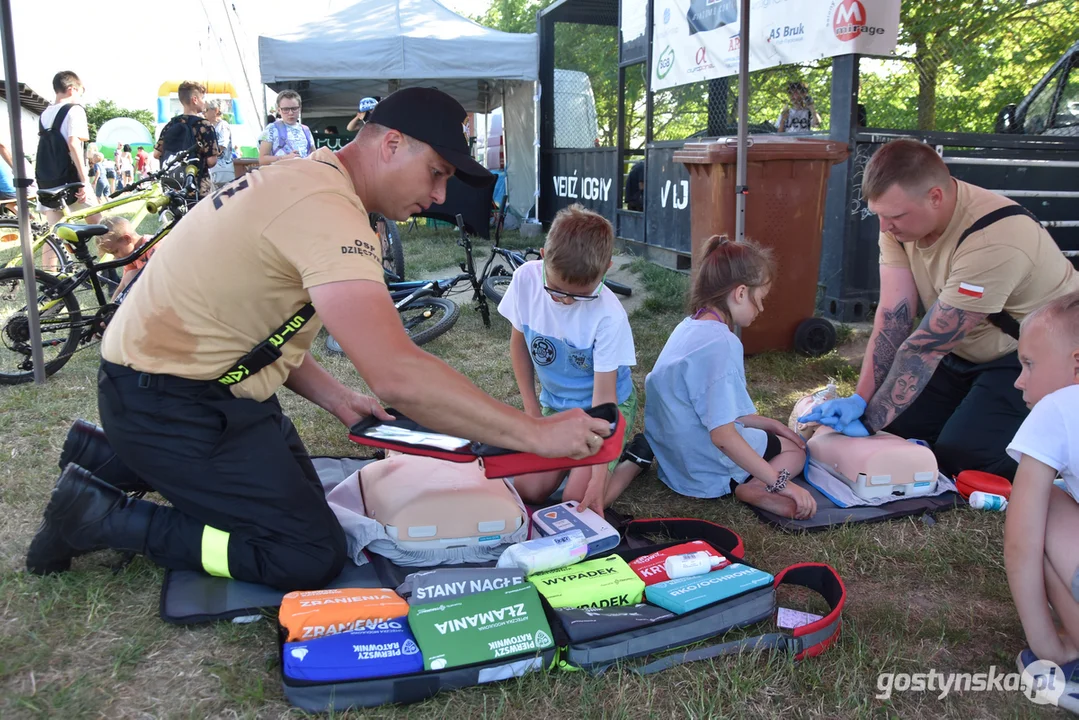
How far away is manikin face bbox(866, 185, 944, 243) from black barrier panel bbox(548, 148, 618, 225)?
6.28 metres

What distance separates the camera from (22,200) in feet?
14.5

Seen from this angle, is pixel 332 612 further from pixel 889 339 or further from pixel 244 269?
pixel 889 339

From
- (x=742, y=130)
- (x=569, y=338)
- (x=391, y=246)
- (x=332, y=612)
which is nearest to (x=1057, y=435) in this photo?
(x=569, y=338)

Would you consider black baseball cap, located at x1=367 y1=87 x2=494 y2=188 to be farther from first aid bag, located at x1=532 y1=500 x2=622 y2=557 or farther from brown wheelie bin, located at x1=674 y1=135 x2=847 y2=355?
brown wheelie bin, located at x1=674 y1=135 x2=847 y2=355

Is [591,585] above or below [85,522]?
below

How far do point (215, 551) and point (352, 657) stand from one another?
0.70 meters

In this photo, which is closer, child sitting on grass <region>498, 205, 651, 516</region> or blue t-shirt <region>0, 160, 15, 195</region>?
child sitting on grass <region>498, 205, 651, 516</region>

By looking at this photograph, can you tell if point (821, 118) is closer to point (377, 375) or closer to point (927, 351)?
point (927, 351)

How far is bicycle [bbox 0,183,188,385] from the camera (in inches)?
184

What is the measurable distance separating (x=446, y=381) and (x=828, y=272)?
5.06m

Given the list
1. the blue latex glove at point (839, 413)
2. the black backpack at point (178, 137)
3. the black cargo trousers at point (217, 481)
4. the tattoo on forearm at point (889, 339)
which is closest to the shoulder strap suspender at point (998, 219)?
the tattoo on forearm at point (889, 339)

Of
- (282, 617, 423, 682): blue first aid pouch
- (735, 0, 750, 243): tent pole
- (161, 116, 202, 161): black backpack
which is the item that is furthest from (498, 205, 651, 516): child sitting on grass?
(161, 116, 202, 161): black backpack

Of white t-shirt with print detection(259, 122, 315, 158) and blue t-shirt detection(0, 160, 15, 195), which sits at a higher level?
white t-shirt with print detection(259, 122, 315, 158)

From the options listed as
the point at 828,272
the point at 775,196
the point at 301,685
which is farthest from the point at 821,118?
the point at 301,685
